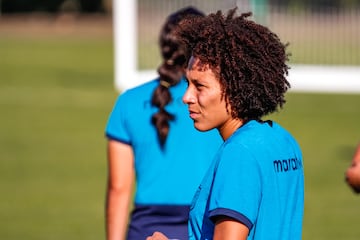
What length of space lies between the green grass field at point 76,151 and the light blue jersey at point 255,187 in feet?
23.2

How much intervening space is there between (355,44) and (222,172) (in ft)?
53.5

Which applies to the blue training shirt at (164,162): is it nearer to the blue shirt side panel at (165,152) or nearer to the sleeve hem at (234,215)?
the blue shirt side panel at (165,152)

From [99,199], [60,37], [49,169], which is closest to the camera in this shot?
[99,199]

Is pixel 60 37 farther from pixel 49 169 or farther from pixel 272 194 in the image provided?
pixel 272 194

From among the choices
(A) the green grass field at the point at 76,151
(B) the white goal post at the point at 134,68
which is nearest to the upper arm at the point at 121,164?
(A) the green grass field at the point at 76,151

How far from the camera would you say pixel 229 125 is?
3.67 meters

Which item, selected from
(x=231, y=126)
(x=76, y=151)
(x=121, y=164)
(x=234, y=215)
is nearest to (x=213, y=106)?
(x=231, y=126)

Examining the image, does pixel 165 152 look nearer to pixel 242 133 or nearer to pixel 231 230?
pixel 242 133

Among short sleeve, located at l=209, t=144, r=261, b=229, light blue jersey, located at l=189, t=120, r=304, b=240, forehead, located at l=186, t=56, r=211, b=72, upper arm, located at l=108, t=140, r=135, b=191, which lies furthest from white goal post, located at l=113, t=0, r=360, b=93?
short sleeve, located at l=209, t=144, r=261, b=229

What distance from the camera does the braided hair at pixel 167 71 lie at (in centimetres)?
519

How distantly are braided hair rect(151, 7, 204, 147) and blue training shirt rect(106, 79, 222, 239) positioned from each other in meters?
0.03

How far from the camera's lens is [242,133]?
11.5ft

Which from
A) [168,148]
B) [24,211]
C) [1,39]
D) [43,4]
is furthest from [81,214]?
[43,4]

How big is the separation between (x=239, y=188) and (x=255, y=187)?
0.18ft
